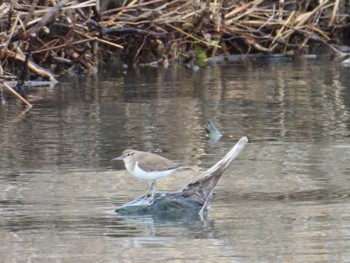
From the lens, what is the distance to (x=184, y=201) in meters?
8.64

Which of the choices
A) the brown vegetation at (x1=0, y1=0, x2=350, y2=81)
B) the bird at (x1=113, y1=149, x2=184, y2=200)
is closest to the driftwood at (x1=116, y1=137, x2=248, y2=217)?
the bird at (x1=113, y1=149, x2=184, y2=200)

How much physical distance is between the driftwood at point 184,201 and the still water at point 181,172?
0.10 m

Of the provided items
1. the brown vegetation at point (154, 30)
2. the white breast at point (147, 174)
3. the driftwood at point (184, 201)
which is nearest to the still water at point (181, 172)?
the driftwood at point (184, 201)

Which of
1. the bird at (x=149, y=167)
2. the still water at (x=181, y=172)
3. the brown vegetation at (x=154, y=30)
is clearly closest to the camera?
the still water at (x=181, y=172)

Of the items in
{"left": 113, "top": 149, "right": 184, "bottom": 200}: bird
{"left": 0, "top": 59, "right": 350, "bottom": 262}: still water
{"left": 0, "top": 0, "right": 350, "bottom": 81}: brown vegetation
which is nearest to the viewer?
{"left": 0, "top": 59, "right": 350, "bottom": 262}: still water

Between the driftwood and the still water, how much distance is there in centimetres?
10

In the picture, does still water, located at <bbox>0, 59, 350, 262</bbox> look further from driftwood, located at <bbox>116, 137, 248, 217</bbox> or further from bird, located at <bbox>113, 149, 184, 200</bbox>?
bird, located at <bbox>113, 149, 184, 200</bbox>

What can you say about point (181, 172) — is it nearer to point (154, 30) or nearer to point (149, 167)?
point (149, 167)

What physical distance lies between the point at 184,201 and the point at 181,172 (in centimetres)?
172

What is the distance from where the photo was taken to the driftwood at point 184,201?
856cm

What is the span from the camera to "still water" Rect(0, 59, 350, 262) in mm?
7516

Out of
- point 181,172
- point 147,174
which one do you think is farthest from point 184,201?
point 181,172

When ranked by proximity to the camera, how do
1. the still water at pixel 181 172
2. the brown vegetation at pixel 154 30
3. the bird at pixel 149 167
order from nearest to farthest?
the still water at pixel 181 172 < the bird at pixel 149 167 < the brown vegetation at pixel 154 30

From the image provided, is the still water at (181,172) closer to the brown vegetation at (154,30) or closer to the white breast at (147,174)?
the white breast at (147,174)
